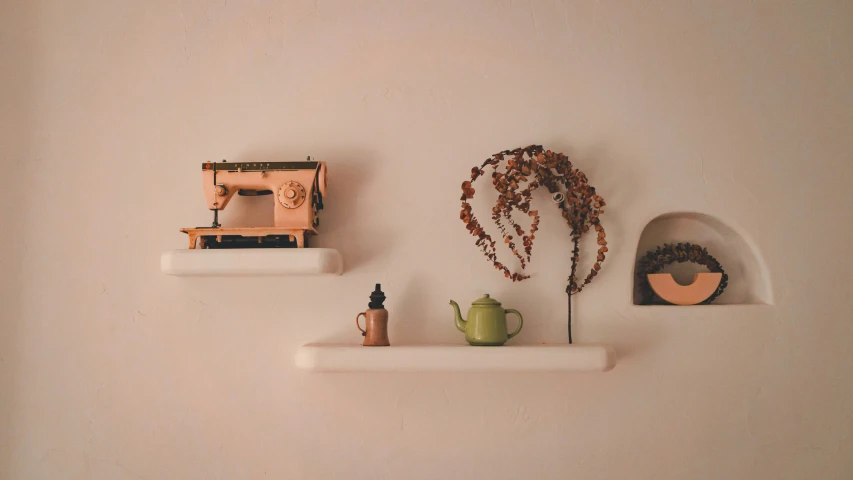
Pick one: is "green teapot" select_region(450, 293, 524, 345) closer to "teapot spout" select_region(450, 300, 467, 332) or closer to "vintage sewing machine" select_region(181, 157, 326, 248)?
"teapot spout" select_region(450, 300, 467, 332)

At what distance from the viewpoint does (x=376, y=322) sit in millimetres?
1671

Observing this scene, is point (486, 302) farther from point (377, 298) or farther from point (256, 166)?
point (256, 166)

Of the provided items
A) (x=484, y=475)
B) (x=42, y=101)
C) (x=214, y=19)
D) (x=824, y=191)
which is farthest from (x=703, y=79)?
(x=42, y=101)

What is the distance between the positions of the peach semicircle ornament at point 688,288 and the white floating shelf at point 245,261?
1.04 metres

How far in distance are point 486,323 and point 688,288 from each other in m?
0.68

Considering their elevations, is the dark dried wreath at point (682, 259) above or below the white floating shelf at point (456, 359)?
above

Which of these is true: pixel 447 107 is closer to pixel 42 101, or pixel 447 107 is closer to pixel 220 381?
pixel 220 381

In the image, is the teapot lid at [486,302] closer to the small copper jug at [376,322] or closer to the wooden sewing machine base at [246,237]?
the small copper jug at [376,322]

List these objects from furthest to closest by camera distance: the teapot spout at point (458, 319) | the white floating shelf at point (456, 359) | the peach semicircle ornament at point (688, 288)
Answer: the peach semicircle ornament at point (688, 288) < the teapot spout at point (458, 319) < the white floating shelf at point (456, 359)

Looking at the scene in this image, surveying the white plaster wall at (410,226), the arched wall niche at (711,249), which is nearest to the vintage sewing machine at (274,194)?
the white plaster wall at (410,226)

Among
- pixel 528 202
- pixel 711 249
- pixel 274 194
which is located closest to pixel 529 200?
pixel 528 202

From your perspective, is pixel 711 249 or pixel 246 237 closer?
pixel 246 237

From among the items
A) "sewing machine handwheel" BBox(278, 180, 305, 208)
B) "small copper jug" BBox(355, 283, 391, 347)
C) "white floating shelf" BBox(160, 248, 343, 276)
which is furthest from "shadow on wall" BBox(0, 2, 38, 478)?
"small copper jug" BBox(355, 283, 391, 347)

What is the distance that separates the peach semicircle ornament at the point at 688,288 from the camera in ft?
5.99
